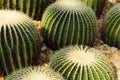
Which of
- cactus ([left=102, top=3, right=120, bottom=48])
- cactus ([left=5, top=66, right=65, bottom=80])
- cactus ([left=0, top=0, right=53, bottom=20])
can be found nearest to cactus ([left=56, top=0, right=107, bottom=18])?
cactus ([left=102, top=3, right=120, bottom=48])

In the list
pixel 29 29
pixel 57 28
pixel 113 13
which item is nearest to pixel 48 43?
pixel 57 28

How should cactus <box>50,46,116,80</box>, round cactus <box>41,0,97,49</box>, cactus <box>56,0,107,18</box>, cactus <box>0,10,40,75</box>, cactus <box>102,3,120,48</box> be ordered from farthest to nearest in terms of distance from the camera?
cactus <box>56,0,107,18</box>
cactus <box>102,3,120,48</box>
round cactus <box>41,0,97,49</box>
cactus <box>0,10,40,75</box>
cactus <box>50,46,116,80</box>

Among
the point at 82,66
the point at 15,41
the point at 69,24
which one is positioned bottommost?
the point at 82,66

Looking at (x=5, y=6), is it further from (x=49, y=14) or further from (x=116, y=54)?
(x=116, y=54)

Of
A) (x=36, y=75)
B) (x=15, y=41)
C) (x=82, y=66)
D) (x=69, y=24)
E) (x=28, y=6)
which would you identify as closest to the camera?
(x=36, y=75)

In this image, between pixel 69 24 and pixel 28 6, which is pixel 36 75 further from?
pixel 28 6

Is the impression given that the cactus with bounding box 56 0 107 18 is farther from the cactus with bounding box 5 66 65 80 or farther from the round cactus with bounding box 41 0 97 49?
the cactus with bounding box 5 66 65 80

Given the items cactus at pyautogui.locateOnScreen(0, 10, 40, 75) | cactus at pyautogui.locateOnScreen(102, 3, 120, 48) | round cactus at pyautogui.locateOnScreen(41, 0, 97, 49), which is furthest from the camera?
cactus at pyautogui.locateOnScreen(102, 3, 120, 48)

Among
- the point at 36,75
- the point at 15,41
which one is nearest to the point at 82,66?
the point at 36,75
